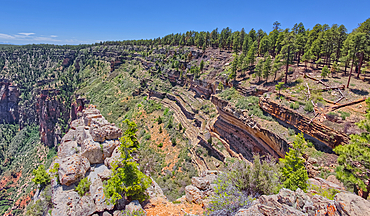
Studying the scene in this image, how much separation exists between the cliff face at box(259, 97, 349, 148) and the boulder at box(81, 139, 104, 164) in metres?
23.8

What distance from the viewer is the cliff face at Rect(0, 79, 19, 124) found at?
107688mm

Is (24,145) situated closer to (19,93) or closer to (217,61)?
(19,93)

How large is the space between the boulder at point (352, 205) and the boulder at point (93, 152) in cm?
1769

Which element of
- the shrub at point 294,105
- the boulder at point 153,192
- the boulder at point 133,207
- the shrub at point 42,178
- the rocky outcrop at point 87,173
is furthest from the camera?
the shrub at point 294,105

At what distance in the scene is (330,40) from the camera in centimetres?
3581

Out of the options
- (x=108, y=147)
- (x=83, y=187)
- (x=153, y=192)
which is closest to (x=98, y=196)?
(x=83, y=187)

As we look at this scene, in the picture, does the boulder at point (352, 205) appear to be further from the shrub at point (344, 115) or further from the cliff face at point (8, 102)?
the cliff face at point (8, 102)

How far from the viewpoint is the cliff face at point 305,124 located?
16.9 metres

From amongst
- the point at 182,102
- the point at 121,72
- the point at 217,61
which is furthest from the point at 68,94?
the point at 217,61

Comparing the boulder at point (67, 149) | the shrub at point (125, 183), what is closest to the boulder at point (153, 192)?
the shrub at point (125, 183)

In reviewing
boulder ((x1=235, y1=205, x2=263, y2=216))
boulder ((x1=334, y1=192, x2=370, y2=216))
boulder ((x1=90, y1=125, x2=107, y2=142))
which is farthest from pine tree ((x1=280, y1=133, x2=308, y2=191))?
boulder ((x1=90, y1=125, x2=107, y2=142))

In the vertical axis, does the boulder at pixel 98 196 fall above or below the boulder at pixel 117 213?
above

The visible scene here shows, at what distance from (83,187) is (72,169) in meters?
1.84

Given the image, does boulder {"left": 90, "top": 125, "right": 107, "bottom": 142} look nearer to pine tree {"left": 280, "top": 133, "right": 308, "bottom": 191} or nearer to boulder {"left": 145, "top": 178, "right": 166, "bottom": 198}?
boulder {"left": 145, "top": 178, "right": 166, "bottom": 198}
